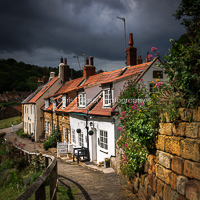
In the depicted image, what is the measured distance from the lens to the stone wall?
3872 mm

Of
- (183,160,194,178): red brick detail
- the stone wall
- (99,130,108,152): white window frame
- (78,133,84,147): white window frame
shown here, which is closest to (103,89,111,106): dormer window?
(99,130,108,152): white window frame

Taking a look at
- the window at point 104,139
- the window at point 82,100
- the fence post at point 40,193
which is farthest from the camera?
the window at point 82,100

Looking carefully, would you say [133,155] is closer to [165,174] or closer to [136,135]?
[136,135]

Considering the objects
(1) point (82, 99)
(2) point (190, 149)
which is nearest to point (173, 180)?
(2) point (190, 149)

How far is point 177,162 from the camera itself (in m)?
4.39

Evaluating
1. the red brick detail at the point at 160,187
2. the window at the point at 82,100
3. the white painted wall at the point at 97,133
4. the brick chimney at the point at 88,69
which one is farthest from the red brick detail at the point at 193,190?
the brick chimney at the point at 88,69

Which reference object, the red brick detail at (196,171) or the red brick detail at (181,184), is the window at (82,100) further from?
the red brick detail at (196,171)

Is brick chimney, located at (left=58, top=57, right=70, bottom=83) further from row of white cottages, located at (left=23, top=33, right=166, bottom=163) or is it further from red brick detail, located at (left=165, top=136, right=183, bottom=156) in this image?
red brick detail, located at (left=165, top=136, right=183, bottom=156)

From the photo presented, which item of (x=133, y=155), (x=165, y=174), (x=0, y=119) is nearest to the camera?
(x=165, y=174)

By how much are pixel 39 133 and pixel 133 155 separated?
25895mm

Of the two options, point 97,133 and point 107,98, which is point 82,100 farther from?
point 107,98

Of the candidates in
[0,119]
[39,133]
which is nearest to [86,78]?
[39,133]

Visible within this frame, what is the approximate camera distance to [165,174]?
15.9 ft

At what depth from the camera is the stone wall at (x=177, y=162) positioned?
12.7 ft
